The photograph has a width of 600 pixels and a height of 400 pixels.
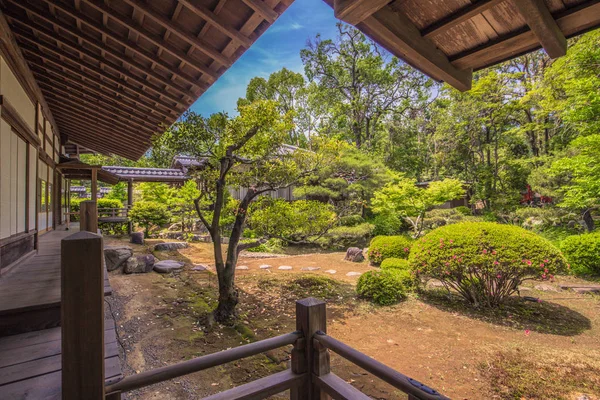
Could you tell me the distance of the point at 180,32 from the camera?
8.87 feet

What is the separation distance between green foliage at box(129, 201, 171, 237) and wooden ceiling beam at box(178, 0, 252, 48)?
12.6 meters

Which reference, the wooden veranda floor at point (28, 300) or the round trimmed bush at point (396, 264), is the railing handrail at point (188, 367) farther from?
the round trimmed bush at point (396, 264)

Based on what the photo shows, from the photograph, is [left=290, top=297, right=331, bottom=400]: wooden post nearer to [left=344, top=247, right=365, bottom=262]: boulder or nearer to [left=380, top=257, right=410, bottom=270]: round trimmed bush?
[left=380, top=257, right=410, bottom=270]: round trimmed bush

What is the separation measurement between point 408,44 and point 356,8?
424 millimetres

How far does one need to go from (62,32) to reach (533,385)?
22.9ft

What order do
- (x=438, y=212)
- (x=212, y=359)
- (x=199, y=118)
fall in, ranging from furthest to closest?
(x=438, y=212)
(x=199, y=118)
(x=212, y=359)

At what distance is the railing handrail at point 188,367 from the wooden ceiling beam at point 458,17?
6.53 ft

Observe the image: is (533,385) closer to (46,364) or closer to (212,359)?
(212,359)

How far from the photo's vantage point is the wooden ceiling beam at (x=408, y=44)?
1241 mm

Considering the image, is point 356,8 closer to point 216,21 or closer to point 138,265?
point 216,21

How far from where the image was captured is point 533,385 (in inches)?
124

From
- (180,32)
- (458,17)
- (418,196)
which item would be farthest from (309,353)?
(418,196)

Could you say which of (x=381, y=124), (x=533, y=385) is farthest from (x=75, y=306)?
(x=381, y=124)

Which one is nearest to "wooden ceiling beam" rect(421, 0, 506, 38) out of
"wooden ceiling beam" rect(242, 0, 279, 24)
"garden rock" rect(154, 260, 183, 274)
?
"wooden ceiling beam" rect(242, 0, 279, 24)
